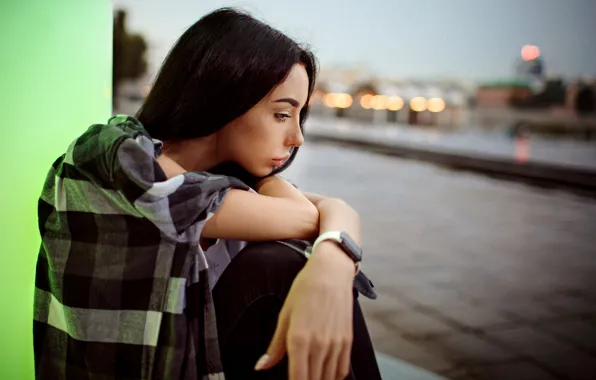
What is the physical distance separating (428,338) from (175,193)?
7.05ft

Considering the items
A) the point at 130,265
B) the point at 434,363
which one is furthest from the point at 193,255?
the point at 434,363

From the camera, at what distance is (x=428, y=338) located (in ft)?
9.68

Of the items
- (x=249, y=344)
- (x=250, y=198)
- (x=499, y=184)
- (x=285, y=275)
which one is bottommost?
(x=499, y=184)

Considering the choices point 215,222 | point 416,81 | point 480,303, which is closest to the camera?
point 215,222

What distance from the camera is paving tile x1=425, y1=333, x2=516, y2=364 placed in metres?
2.71

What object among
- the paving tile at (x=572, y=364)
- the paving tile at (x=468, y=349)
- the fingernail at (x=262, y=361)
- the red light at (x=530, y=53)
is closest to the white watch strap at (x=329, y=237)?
the fingernail at (x=262, y=361)

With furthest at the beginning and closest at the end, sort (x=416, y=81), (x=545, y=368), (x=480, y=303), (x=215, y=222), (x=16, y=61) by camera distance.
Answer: (x=416, y=81)
(x=480, y=303)
(x=545, y=368)
(x=16, y=61)
(x=215, y=222)

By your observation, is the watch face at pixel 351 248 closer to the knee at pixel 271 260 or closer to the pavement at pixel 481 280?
the knee at pixel 271 260

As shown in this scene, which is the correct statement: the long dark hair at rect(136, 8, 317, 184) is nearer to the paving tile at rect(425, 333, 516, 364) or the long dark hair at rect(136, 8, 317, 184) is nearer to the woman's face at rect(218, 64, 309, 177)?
the woman's face at rect(218, 64, 309, 177)

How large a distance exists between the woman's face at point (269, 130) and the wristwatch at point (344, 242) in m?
0.28

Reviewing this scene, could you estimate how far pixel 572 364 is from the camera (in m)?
2.71

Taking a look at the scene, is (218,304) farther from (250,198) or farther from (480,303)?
(480,303)

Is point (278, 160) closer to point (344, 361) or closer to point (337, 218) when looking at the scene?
point (337, 218)

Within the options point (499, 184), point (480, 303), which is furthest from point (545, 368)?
point (499, 184)
